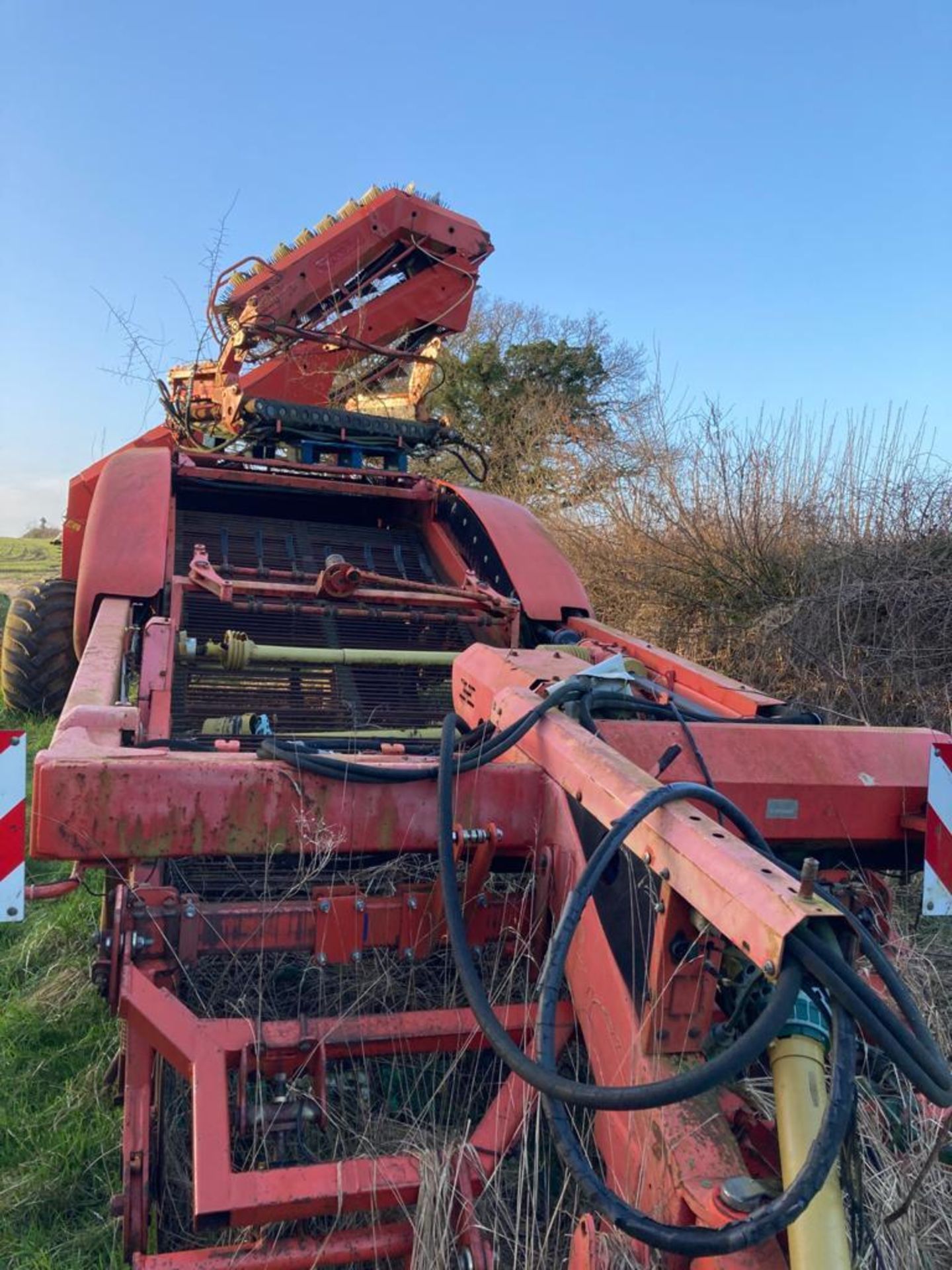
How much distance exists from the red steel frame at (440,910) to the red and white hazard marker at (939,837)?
0.21ft

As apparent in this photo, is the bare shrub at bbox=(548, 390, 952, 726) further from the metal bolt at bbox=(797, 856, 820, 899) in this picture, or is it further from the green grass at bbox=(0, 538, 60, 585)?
the green grass at bbox=(0, 538, 60, 585)

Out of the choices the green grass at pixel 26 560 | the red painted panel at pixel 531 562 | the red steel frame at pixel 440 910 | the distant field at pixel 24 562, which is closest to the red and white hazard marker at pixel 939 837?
the red steel frame at pixel 440 910

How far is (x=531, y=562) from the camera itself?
4.79 metres

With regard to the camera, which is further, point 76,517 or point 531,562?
point 76,517

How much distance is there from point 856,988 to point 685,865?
1.10 feet

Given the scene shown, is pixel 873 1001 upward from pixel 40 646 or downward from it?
downward

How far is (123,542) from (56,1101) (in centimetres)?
221

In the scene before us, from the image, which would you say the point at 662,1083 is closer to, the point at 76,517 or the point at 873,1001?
the point at 873,1001

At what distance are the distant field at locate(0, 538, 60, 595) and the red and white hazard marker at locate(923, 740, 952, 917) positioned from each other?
1554 cm

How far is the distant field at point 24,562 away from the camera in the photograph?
19562mm

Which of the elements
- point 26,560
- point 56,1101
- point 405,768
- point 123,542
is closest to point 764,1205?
point 405,768

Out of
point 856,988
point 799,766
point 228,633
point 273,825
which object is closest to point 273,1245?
point 273,825

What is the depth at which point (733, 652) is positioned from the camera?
7238 millimetres

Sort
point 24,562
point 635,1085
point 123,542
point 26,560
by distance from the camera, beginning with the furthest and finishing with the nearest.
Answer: point 26,560
point 24,562
point 123,542
point 635,1085
